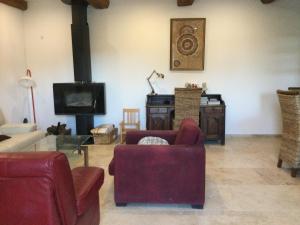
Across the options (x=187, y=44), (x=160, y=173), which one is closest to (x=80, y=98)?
(x=187, y=44)

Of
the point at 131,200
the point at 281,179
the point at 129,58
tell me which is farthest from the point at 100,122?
the point at 281,179

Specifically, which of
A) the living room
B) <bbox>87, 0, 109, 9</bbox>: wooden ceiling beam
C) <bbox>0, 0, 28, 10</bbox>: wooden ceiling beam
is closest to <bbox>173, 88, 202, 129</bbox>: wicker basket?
the living room

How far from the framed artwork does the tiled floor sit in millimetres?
2015

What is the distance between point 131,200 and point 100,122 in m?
3.13

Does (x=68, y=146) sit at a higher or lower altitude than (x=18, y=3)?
lower

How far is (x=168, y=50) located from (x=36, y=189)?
4.35 m

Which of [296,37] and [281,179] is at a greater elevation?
[296,37]

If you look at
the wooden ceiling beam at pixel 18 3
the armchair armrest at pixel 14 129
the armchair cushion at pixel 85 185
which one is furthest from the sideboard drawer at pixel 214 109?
the wooden ceiling beam at pixel 18 3

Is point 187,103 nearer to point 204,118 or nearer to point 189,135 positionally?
point 204,118

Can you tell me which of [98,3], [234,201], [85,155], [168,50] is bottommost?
[234,201]

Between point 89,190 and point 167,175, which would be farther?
point 167,175

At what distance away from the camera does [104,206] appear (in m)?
2.74

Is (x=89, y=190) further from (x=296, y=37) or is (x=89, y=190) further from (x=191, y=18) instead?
(x=296, y=37)

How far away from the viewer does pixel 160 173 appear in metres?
2.60
